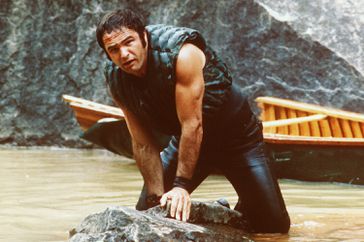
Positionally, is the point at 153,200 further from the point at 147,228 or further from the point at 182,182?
the point at 147,228

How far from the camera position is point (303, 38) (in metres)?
9.38

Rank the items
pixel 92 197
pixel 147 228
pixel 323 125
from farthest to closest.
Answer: pixel 323 125 < pixel 92 197 < pixel 147 228

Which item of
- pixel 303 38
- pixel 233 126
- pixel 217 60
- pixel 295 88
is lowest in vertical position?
pixel 295 88

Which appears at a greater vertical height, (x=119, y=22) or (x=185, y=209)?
(x=119, y=22)

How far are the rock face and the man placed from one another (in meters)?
0.13

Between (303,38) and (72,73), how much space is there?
3.32 meters

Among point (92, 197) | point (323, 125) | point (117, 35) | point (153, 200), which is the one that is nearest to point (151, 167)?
point (153, 200)

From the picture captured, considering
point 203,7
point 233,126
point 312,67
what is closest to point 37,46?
point 203,7

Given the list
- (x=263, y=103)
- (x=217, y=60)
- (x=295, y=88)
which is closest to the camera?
(x=217, y=60)

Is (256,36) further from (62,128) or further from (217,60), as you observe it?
(217,60)

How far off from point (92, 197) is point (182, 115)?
2249mm

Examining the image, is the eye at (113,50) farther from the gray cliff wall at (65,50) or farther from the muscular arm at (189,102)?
the gray cliff wall at (65,50)

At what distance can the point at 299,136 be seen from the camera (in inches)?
273

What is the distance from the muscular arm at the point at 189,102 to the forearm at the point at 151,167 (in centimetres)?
44
